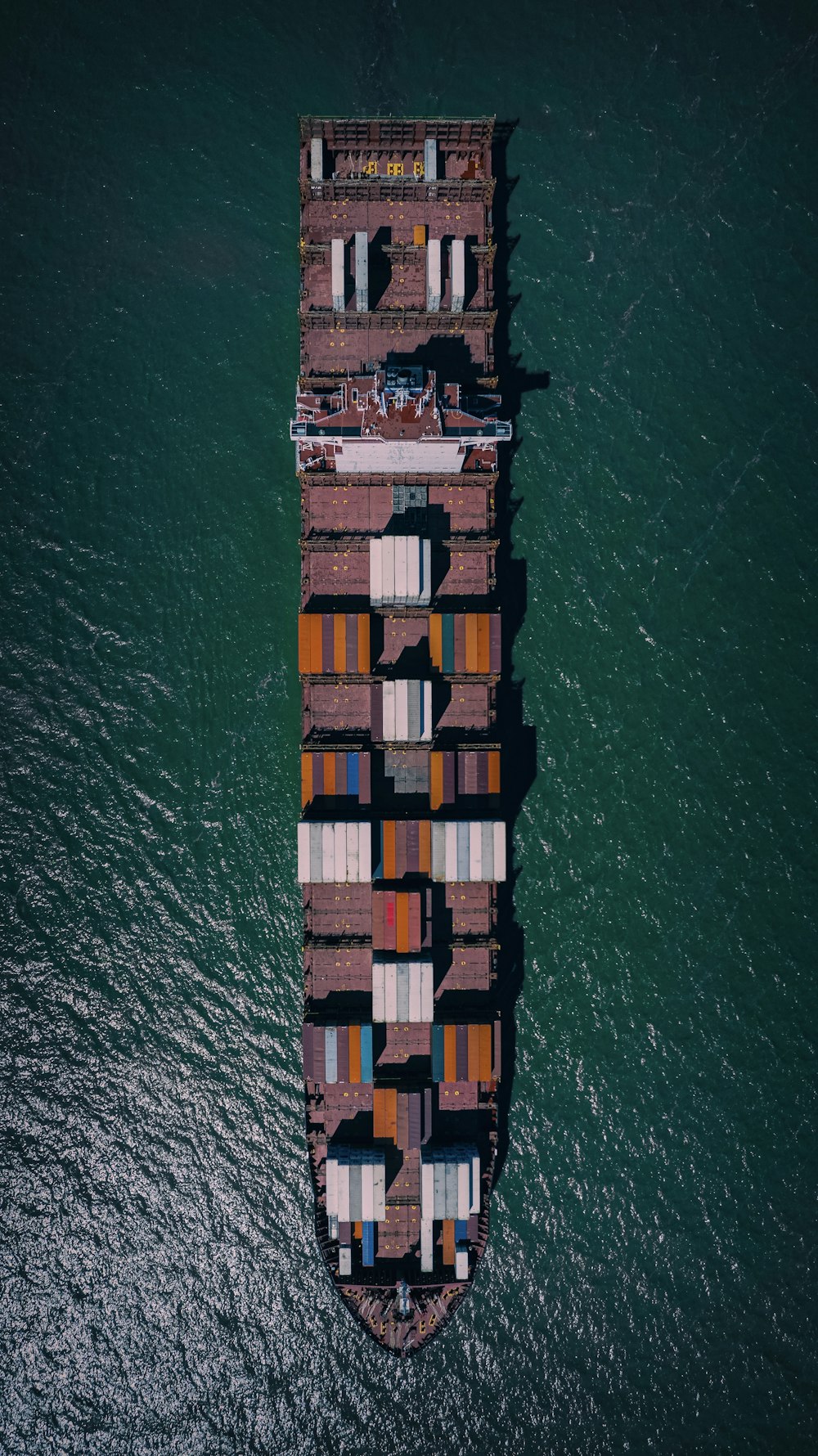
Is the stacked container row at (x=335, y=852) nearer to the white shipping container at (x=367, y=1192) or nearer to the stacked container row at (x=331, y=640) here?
the stacked container row at (x=331, y=640)

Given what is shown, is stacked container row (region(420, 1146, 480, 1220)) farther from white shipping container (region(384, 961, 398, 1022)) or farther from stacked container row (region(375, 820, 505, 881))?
stacked container row (region(375, 820, 505, 881))

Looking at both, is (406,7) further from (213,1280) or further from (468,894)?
(213,1280)

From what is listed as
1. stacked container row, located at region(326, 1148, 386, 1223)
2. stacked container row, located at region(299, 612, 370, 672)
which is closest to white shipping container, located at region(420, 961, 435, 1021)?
stacked container row, located at region(326, 1148, 386, 1223)

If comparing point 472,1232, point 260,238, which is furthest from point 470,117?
point 472,1232

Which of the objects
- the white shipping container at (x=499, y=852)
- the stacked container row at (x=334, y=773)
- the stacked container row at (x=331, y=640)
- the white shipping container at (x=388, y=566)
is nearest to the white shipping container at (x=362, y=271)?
the white shipping container at (x=388, y=566)

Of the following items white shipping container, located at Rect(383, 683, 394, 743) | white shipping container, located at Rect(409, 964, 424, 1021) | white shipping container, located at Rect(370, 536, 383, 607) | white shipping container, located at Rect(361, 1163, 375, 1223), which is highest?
white shipping container, located at Rect(370, 536, 383, 607)

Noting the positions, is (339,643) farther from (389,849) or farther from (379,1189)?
(379,1189)

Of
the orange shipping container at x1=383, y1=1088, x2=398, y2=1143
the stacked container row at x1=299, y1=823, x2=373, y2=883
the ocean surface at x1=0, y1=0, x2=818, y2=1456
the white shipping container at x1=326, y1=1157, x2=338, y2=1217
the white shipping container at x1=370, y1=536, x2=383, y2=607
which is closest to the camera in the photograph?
the white shipping container at x1=326, y1=1157, x2=338, y2=1217

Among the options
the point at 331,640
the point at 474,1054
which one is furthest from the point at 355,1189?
the point at 331,640
